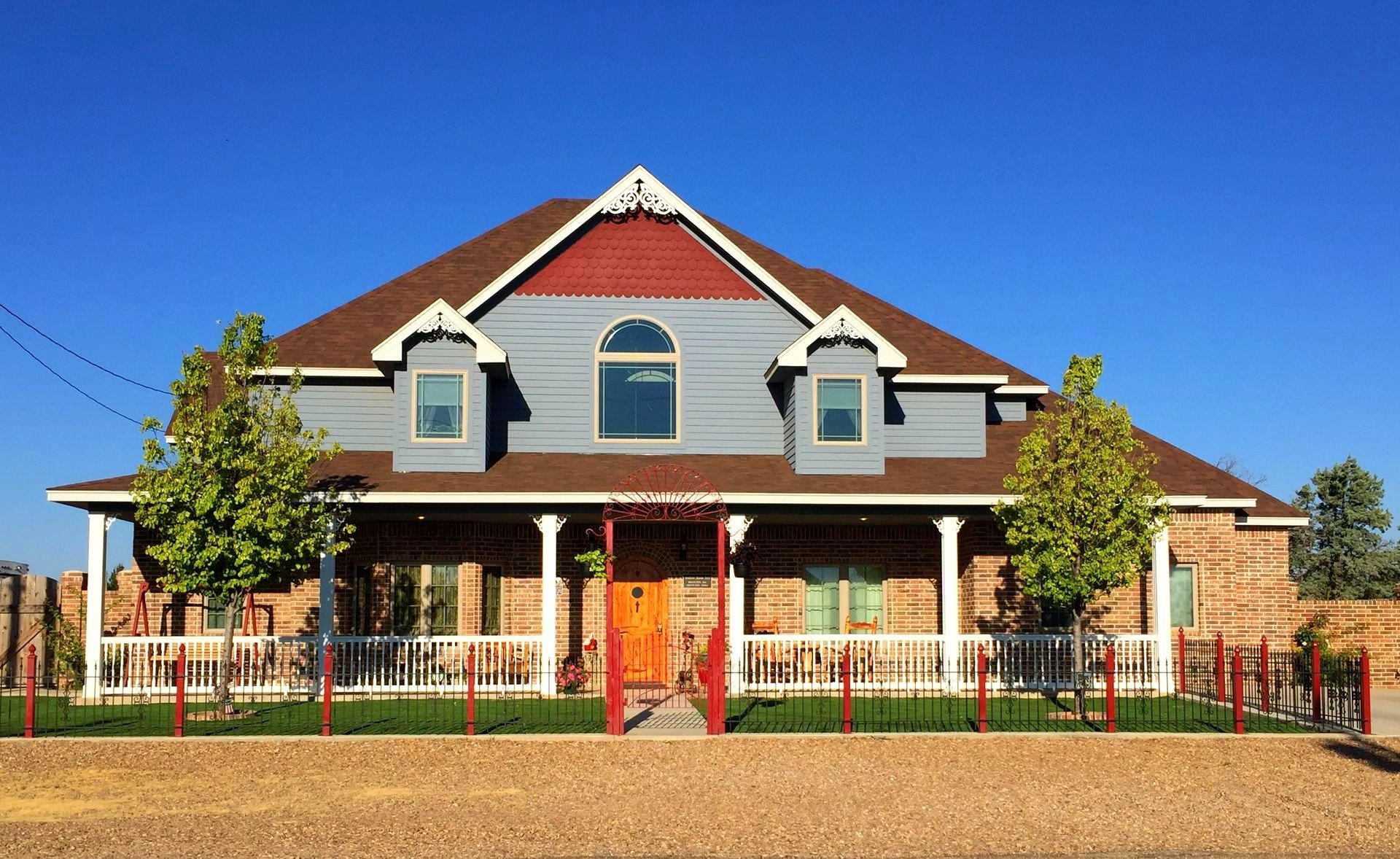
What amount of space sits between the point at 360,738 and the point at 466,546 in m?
7.63

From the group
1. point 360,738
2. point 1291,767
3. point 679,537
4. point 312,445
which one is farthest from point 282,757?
point 1291,767

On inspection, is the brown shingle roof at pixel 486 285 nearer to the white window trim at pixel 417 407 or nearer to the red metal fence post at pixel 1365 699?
the white window trim at pixel 417 407

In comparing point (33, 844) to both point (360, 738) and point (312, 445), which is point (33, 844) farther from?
point (312, 445)

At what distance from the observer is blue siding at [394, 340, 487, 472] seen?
81.5 ft

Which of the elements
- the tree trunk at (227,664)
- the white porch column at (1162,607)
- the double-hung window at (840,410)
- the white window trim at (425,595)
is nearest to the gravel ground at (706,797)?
the tree trunk at (227,664)

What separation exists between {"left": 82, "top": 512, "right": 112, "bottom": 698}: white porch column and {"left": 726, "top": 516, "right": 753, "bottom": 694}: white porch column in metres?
10.6

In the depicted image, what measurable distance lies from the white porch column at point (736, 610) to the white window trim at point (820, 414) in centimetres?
264

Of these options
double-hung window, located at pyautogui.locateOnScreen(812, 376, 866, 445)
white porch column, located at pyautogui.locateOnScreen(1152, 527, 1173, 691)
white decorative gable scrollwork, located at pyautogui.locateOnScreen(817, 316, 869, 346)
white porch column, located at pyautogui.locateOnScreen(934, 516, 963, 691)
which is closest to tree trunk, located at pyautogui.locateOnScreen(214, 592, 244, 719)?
double-hung window, located at pyautogui.locateOnScreen(812, 376, 866, 445)

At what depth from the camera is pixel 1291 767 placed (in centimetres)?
1670

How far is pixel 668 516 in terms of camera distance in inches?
851

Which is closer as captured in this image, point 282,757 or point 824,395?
point 282,757

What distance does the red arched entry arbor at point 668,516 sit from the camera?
61.8 feet

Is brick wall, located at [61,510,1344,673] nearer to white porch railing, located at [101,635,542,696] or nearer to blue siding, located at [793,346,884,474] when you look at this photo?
white porch railing, located at [101,635,542,696]

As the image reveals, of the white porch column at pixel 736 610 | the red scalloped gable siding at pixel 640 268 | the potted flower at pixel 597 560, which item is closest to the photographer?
the potted flower at pixel 597 560
